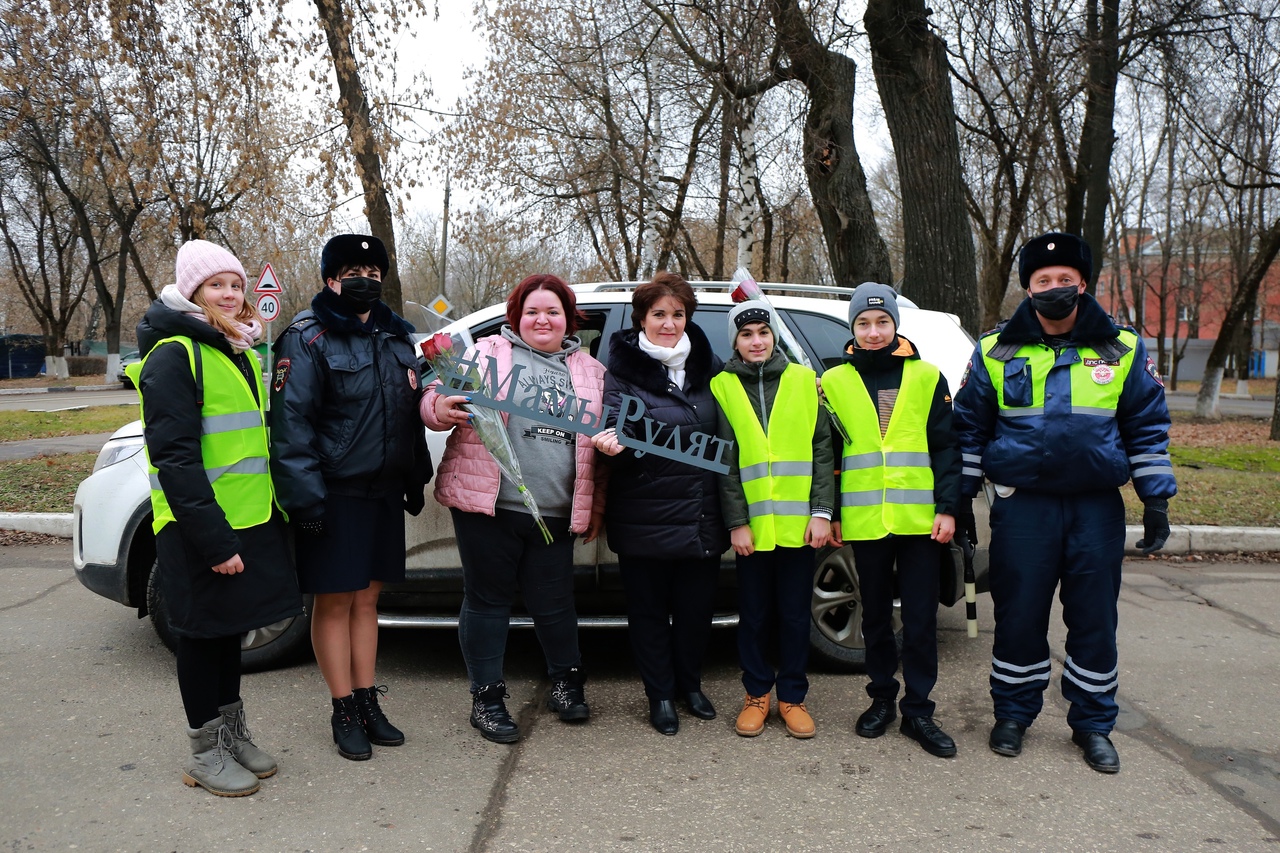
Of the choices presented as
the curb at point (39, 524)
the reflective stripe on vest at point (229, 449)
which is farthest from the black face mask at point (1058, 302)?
the curb at point (39, 524)

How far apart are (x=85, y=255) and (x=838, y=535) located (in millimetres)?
47741

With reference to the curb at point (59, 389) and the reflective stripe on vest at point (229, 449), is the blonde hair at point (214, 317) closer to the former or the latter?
the reflective stripe on vest at point (229, 449)

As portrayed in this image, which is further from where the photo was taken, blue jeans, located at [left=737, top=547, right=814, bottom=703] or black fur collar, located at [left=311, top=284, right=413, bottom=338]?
blue jeans, located at [left=737, top=547, right=814, bottom=703]

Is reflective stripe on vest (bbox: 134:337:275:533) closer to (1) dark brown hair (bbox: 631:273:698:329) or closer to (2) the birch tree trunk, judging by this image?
(1) dark brown hair (bbox: 631:273:698:329)

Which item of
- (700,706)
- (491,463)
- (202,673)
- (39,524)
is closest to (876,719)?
(700,706)

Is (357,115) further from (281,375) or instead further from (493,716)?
(493,716)

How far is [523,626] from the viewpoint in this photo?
397 cm

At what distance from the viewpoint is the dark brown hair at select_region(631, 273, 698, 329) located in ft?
11.7

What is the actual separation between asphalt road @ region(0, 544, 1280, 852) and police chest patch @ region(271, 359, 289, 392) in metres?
1.39

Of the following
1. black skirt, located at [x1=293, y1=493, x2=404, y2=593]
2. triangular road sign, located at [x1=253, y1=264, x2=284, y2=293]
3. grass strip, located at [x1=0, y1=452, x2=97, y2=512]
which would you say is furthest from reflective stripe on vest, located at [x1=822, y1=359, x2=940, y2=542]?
triangular road sign, located at [x1=253, y1=264, x2=284, y2=293]

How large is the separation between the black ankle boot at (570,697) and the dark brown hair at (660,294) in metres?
1.47

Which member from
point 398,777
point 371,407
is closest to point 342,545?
point 371,407

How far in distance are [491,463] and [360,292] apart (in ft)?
2.58

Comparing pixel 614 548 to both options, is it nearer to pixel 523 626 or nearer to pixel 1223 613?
pixel 523 626
